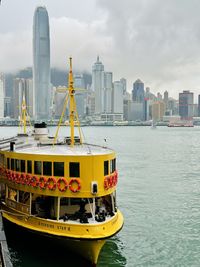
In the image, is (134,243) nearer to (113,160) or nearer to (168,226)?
(168,226)

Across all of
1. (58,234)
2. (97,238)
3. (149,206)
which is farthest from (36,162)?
(149,206)

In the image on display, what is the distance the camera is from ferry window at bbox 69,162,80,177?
1717 cm

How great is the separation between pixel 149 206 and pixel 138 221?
159 inches

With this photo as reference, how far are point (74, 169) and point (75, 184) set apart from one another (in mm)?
673

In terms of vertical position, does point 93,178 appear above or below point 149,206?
above

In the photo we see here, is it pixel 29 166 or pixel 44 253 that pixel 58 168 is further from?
pixel 44 253

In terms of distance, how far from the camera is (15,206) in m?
20.1

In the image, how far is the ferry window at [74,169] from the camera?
56.3ft

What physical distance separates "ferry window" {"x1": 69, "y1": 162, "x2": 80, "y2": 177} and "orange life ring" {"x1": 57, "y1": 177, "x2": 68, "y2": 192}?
390mm

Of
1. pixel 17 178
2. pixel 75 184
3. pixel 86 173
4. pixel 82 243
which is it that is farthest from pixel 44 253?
pixel 86 173

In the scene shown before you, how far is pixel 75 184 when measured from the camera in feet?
55.9

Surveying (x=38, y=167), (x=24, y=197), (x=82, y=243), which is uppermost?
(x=38, y=167)

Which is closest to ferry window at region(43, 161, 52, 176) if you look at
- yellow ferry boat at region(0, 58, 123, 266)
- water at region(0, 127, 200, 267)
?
yellow ferry boat at region(0, 58, 123, 266)

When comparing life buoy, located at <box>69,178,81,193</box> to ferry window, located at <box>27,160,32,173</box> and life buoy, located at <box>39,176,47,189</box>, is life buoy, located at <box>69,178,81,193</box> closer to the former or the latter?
life buoy, located at <box>39,176,47,189</box>
